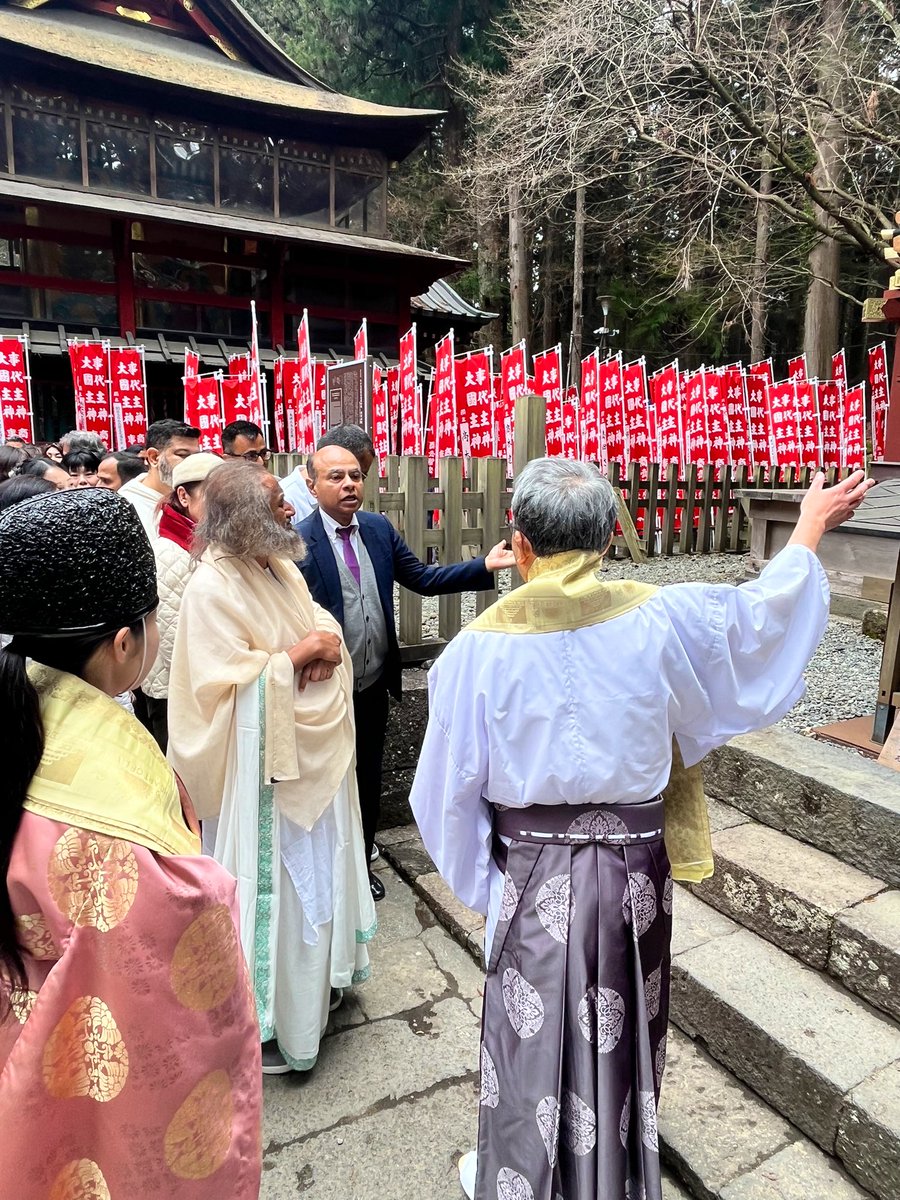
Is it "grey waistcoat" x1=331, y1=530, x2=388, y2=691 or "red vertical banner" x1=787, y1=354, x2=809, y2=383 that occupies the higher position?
"red vertical banner" x1=787, y1=354, x2=809, y2=383

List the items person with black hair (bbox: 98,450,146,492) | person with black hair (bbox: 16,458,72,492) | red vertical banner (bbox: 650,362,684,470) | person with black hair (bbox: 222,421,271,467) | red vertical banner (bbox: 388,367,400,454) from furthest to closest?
red vertical banner (bbox: 388,367,400,454), red vertical banner (bbox: 650,362,684,470), person with black hair (bbox: 222,421,271,467), person with black hair (bbox: 98,450,146,492), person with black hair (bbox: 16,458,72,492)

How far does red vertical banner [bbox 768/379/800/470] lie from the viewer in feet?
38.0

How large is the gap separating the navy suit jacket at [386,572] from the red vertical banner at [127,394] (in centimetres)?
904

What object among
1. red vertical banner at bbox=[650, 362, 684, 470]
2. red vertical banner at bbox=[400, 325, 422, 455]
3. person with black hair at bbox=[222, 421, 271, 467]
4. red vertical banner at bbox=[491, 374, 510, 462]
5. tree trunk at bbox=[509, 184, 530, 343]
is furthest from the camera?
tree trunk at bbox=[509, 184, 530, 343]

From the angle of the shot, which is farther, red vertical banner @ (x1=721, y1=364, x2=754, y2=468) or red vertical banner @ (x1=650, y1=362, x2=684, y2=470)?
red vertical banner @ (x1=721, y1=364, x2=754, y2=468)

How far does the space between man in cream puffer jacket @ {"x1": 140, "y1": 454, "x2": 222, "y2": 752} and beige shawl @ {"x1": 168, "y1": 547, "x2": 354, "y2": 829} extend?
0.49 m

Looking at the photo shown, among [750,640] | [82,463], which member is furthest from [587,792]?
[82,463]

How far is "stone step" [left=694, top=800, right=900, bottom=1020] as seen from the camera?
7.72 ft

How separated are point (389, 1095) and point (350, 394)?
11.6ft

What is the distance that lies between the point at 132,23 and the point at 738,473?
46.0 ft

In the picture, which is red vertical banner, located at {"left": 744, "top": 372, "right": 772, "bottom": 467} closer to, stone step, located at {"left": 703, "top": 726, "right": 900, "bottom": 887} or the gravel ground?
the gravel ground

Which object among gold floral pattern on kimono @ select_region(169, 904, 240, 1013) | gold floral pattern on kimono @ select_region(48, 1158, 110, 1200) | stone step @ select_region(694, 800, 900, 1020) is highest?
gold floral pattern on kimono @ select_region(169, 904, 240, 1013)

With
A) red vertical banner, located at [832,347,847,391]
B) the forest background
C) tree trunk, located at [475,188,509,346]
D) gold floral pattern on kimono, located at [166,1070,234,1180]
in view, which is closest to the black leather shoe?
gold floral pattern on kimono, located at [166,1070,234,1180]

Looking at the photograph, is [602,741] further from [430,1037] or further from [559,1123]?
[430,1037]
